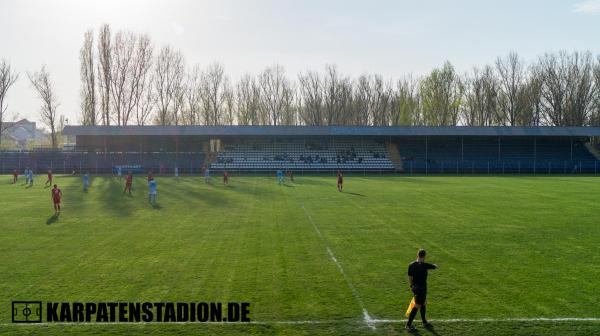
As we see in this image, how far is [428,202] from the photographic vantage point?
90.1 feet

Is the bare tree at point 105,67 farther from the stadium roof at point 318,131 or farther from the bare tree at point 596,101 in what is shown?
the bare tree at point 596,101

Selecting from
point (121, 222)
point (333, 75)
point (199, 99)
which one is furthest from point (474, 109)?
point (121, 222)

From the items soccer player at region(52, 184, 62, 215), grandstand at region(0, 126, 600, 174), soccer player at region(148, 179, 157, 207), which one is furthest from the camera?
grandstand at region(0, 126, 600, 174)

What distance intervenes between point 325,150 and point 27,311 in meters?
58.3

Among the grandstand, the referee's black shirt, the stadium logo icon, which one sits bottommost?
the stadium logo icon

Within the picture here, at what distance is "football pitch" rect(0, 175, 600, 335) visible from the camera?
342 inches

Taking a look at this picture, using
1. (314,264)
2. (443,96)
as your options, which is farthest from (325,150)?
(314,264)

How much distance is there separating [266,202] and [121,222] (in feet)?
29.9

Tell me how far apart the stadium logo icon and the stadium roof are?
167ft

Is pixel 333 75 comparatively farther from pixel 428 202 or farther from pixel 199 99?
pixel 428 202

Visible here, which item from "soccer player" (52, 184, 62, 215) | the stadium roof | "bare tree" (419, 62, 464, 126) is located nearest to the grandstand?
the stadium roof

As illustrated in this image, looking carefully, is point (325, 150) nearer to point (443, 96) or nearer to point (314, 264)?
point (443, 96)

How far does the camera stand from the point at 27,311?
9.04m

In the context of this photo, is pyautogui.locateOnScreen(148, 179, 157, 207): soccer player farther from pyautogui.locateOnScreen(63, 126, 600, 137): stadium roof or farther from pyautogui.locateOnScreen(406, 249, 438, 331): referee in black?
pyautogui.locateOnScreen(63, 126, 600, 137): stadium roof
